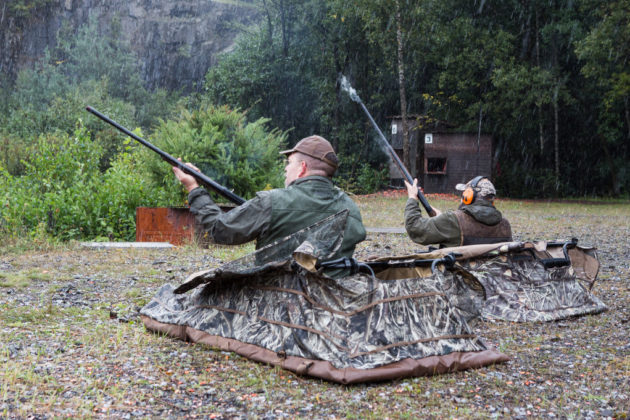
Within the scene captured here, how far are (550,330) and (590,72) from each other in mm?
20606

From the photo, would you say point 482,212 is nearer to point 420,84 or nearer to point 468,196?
point 468,196

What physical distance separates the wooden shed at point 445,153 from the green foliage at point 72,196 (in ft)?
63.7

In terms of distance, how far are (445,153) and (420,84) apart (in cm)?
564

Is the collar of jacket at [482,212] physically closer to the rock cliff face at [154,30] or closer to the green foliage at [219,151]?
the green foliage at [219,151]

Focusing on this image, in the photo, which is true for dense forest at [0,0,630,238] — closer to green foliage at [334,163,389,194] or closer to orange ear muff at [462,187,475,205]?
green foliage at [334,163,389,194]

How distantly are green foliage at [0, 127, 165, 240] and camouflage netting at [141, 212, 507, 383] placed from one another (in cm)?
632

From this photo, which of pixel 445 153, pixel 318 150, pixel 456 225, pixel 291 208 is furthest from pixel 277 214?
pixel 445 153

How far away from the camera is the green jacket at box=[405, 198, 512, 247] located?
214 inches

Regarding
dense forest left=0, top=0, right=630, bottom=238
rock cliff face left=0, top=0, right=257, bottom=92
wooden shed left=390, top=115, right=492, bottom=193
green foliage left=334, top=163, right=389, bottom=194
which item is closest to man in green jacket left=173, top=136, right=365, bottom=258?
dense forest left=0, top=0, right=630, bottom=238

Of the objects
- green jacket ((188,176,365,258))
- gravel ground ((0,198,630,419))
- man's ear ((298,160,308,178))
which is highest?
man's ear ((298,160,308,178))

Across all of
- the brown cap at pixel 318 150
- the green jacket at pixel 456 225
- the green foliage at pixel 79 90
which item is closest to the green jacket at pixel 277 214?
the brown cap at pixel 318 150

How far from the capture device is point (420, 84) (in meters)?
31.9

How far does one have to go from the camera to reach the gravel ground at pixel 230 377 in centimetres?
313

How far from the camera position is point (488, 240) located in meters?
5.50
